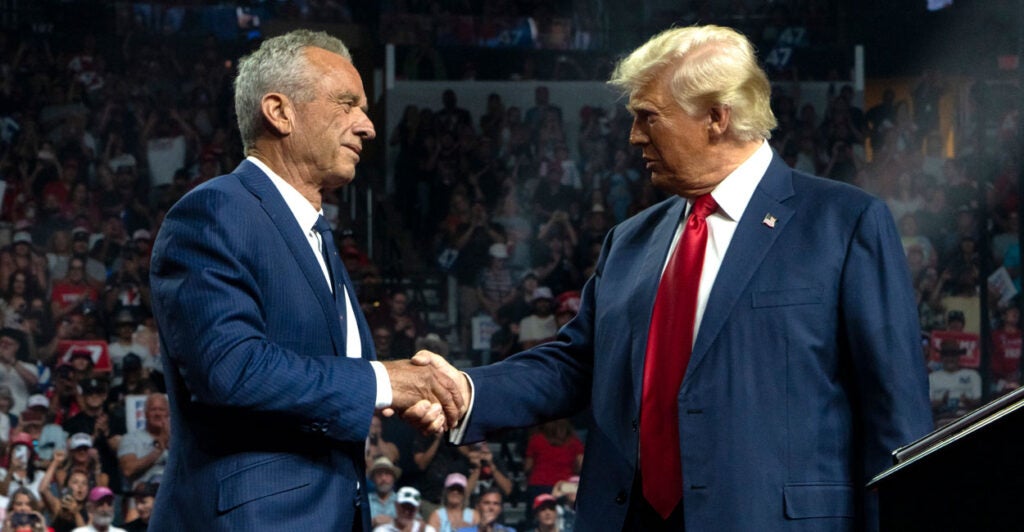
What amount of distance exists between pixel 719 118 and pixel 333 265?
2.49ft

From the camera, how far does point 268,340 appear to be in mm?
2311

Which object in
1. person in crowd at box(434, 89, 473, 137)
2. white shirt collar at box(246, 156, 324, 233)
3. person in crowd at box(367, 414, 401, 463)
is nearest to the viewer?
white shirt collar at box(246, 156, 324, 233)

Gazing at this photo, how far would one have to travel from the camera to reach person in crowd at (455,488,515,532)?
7.38m

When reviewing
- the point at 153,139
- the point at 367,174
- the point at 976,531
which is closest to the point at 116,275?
the point at 153,139

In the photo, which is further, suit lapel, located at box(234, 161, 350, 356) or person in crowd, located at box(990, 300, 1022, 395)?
person in crowd, located at box(990, 300, 1022, 395)

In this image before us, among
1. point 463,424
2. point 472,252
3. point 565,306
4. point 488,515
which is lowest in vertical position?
point 488,515

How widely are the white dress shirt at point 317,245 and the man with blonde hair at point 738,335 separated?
1.38ft

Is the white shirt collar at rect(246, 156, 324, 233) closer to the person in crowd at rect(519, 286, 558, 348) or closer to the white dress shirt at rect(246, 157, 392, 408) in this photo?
the white dress shirt at rect(246, 157, 392, 408)

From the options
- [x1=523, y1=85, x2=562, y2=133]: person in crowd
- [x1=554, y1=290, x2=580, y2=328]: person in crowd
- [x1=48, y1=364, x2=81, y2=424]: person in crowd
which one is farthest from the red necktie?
[x1=523, y1=85, x2=562, y2=133]: person in crowd

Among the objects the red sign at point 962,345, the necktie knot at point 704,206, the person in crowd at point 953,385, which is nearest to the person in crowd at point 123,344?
the person in crowd at point 953,385

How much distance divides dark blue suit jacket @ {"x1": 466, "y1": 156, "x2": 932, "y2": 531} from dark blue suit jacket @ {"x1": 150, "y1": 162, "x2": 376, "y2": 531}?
0.52 m

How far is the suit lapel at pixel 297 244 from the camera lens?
2.38 m

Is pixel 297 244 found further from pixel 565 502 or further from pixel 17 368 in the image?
pixel 17 368

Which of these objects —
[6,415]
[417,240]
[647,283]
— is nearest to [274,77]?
[647,283]
